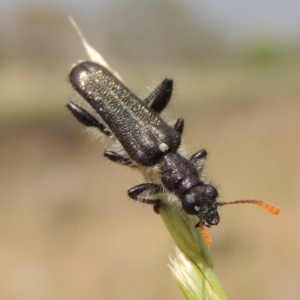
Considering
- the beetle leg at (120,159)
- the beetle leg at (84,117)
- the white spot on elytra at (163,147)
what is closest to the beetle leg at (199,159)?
the white spot on elytra at (163,147)

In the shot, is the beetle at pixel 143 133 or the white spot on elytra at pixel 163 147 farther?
the white spot on elytra at pixel 163 147

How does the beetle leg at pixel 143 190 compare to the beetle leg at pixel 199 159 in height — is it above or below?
above

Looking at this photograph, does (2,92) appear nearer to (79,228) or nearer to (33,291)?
(79,228)

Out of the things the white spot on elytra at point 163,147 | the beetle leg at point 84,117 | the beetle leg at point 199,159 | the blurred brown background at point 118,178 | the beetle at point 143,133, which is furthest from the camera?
the blurred brown background at point 118,178

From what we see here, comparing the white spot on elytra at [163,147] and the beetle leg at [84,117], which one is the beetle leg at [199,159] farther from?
the beetle leg at [84,117]

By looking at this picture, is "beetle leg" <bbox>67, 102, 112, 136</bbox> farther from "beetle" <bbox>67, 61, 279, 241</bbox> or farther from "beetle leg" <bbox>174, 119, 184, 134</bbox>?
"beetle leg" <bbox>174, 119, 184, 134</bbox>

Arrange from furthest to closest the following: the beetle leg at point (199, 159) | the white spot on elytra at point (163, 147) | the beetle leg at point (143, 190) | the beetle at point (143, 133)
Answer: the white spot on elytra at point (163, 147)
the beetle leg at point (199, 159)
the beetle at point (143, 133)
the beetle leg at point (143, 190)

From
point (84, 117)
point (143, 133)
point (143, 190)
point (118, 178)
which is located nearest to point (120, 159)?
point (143, 133)
